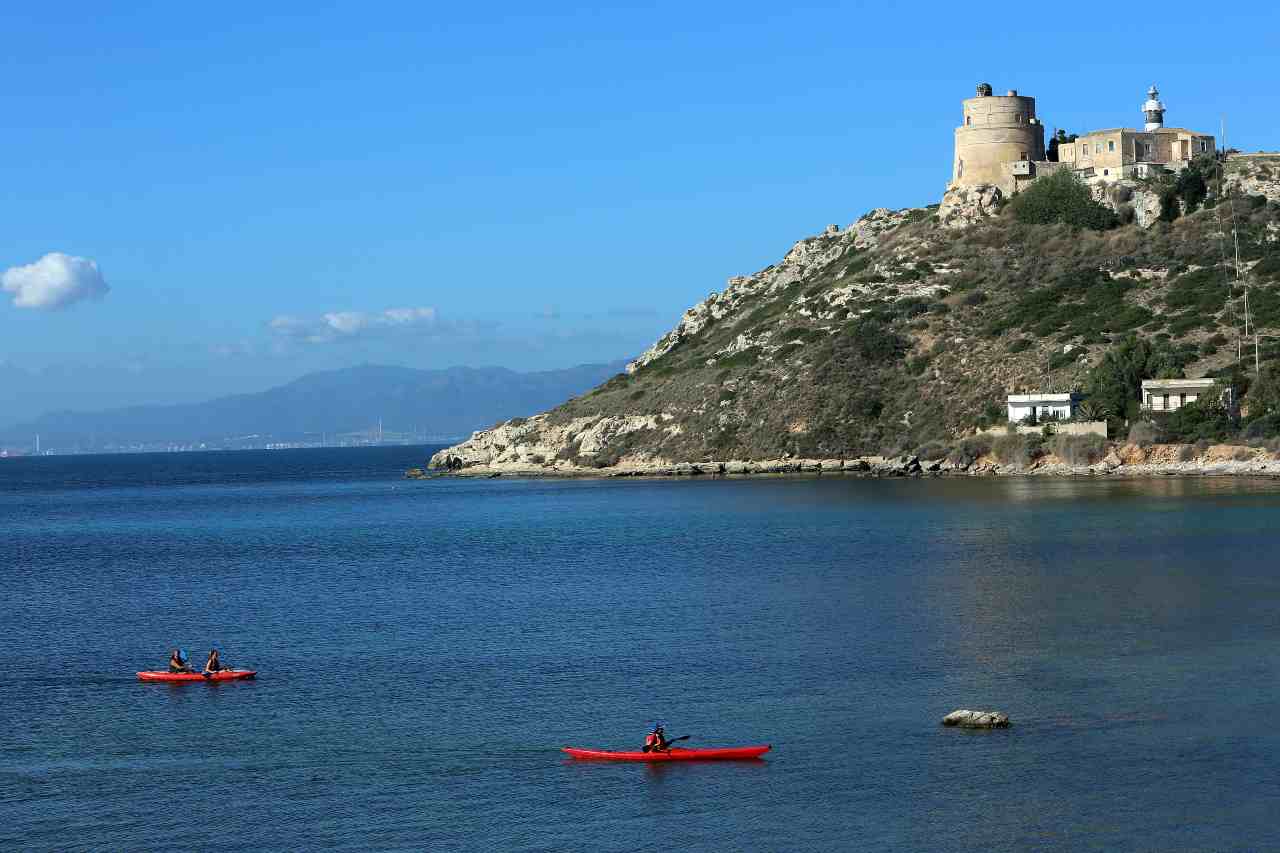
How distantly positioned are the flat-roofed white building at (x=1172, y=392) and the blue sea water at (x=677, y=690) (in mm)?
29133

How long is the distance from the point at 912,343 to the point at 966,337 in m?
4.93

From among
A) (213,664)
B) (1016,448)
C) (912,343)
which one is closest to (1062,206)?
(912,343)

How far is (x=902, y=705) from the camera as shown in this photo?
125ft

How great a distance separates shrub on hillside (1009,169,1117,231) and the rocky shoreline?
39.1 metres

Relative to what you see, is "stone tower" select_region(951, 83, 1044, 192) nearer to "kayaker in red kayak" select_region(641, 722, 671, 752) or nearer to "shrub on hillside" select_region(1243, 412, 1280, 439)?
"shrub on hillside" select_region(1243, 412, 1280, 439)

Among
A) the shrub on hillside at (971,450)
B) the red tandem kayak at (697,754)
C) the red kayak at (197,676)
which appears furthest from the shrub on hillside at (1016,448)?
the red tandem kayak at (697,754)

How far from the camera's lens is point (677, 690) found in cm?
4094

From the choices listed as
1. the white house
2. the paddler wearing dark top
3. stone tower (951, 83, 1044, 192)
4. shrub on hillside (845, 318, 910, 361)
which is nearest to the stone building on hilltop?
stone tower (951, 83, 1044, 192)

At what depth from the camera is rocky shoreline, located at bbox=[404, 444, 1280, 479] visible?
106 m

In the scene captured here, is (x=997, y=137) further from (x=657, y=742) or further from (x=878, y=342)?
(x=657, y=742)

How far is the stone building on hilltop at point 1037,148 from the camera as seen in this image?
15212 cm

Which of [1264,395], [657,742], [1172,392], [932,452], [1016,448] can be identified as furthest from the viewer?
[932,452]

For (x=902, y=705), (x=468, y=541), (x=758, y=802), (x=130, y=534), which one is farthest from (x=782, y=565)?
(x=130, y=534)

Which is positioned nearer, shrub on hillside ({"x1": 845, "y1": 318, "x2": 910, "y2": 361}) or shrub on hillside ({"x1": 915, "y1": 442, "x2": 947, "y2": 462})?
shrub on hillside ({"x1": 915, "y1": 442, "x2": 947, "y2": 462})
